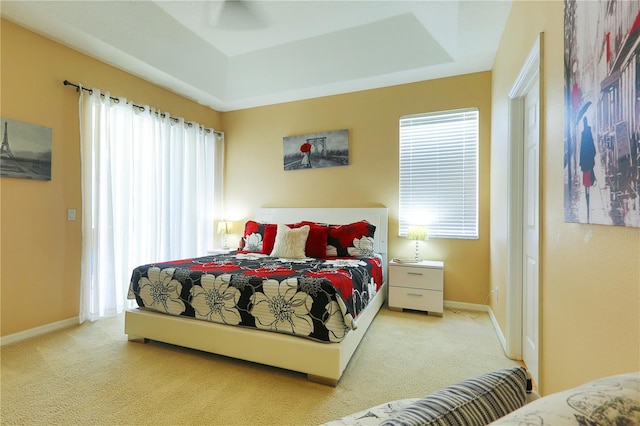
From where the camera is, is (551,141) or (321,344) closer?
(551,141)

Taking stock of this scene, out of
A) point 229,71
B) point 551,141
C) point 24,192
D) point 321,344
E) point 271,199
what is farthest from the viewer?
point 271,199

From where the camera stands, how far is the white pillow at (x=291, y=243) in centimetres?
312

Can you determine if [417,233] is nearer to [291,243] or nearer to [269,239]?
[291,243]

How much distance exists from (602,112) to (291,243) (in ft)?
8.64

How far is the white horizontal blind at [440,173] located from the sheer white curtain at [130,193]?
299 centimetres

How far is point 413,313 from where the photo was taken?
10.6ft

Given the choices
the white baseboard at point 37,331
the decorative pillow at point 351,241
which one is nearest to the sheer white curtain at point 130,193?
the white baseboard at point 37,331

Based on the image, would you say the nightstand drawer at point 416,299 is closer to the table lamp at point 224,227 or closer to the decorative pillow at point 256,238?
the decorative pillow at point 256,238

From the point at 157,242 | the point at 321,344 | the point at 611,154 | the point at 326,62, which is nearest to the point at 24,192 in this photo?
the point at 157,242

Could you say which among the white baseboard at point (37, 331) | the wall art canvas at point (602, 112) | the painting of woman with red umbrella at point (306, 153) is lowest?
the white baseboard at point (37, 331)

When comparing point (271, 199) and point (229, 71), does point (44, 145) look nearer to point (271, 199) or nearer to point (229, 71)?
point (229, 71)

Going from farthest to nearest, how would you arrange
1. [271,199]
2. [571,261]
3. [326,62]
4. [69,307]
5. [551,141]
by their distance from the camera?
[271,199], [326,62], [69,307], [551,141], [571,261]

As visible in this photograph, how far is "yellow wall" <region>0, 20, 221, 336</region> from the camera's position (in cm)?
245

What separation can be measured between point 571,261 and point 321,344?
1424mm
